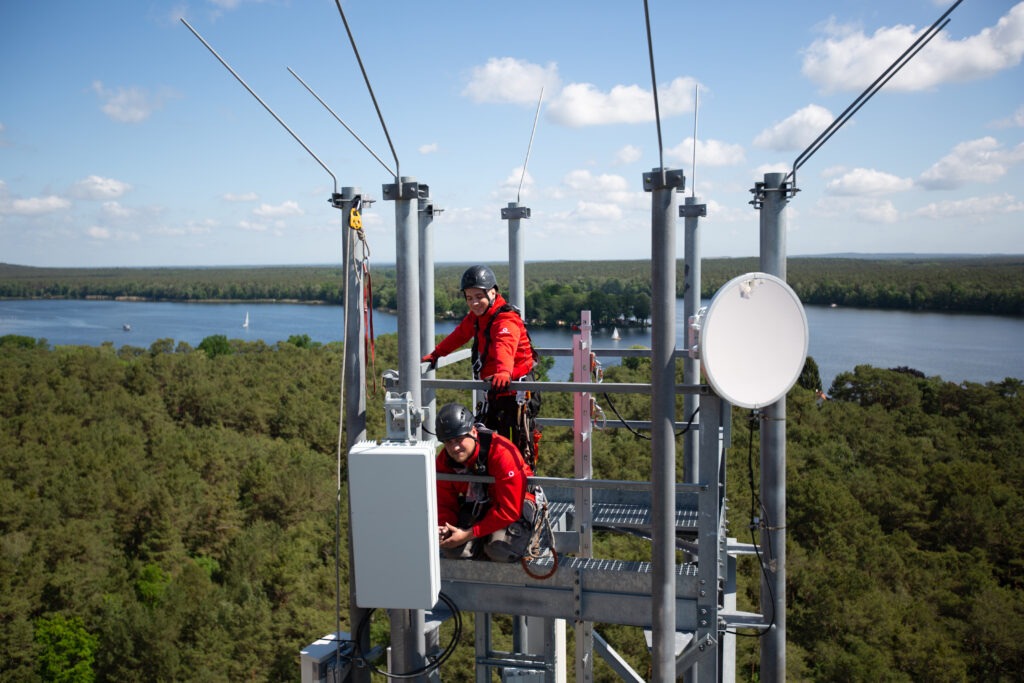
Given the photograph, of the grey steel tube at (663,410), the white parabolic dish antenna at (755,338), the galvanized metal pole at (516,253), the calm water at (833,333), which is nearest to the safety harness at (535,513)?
the grey steel tube at (663,410)

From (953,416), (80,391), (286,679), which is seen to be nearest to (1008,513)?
(953,416)

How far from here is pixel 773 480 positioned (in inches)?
262

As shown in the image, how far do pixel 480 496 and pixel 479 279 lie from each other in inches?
74.8

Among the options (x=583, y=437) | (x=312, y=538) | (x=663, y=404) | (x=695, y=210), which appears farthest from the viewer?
(x=312, y=538)

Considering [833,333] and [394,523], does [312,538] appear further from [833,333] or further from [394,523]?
[833,333]


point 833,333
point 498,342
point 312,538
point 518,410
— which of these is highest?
point 498,342

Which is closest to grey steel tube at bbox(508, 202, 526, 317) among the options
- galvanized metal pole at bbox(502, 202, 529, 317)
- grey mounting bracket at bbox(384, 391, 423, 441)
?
galvanized metal pole at bbox(502, 202, 529, 317)

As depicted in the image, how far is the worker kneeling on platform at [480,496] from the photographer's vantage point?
6223mm

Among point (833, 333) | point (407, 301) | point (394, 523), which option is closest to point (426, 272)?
point (407, 301)

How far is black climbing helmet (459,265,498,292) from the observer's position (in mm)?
7441

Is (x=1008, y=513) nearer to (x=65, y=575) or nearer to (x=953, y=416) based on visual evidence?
(x=953, y=416)

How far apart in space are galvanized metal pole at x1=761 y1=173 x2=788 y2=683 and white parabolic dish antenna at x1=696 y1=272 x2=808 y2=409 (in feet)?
2.42

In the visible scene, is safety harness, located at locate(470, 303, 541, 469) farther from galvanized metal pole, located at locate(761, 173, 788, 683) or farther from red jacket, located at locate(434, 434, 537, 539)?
galvanized metal pole, located at locate(761, 173, 788, 683)

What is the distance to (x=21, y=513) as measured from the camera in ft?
128
